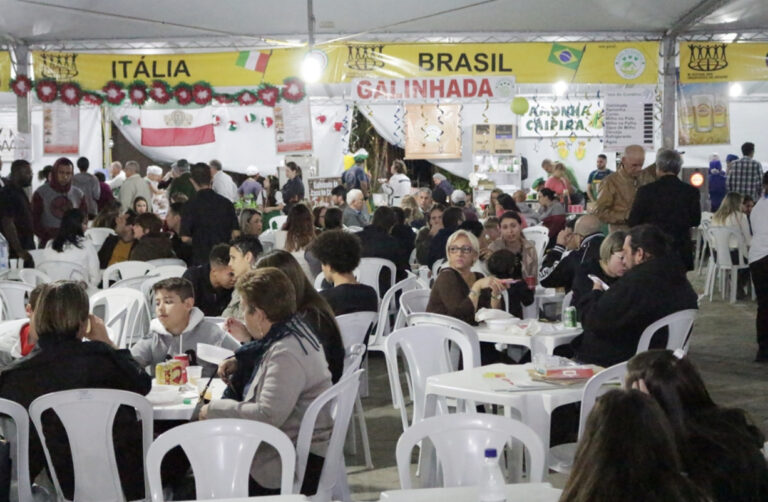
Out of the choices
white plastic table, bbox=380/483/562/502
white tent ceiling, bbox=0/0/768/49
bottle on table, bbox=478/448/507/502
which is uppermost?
white tent ceiling, bbox=0/0/768/49

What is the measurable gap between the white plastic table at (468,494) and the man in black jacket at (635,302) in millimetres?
2178

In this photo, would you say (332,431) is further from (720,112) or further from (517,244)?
(720,112)

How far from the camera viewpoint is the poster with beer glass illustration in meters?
11.2

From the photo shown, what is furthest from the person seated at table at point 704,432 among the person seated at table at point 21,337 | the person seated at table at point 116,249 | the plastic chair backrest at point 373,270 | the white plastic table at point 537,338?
the person seated at table at point 116,249

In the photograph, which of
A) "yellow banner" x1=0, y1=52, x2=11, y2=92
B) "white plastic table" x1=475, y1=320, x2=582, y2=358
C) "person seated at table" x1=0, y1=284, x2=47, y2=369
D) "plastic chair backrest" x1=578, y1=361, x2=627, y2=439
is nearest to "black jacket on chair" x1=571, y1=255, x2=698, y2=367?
"white plastic table" x1=475, y1=320, x2=582, y2=358

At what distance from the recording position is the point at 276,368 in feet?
11.7

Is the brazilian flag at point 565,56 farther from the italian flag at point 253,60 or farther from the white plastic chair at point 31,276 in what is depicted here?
the white plastic chair at point 31,276

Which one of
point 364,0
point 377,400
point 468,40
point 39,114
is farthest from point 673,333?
point 39,114

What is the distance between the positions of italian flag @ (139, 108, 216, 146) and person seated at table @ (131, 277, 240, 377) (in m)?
8.46

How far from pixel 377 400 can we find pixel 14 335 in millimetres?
2506

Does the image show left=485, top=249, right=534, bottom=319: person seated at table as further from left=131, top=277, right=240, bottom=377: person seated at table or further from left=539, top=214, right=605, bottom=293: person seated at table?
left=131, top=277, right=240, bottom=377: person seated at table

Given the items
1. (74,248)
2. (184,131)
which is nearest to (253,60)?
(184,131)

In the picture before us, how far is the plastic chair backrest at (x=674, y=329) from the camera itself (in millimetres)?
4969

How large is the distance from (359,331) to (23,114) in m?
7.12
